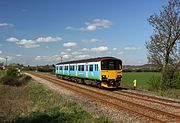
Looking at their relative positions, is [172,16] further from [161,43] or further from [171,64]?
[171,64]

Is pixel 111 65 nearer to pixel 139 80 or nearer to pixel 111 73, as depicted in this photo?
pixel 111 73

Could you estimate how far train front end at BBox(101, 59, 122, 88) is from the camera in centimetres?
2509

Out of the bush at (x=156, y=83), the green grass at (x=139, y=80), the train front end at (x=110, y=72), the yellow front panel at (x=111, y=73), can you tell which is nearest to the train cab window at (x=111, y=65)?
the train front end at (x=110, y=72)

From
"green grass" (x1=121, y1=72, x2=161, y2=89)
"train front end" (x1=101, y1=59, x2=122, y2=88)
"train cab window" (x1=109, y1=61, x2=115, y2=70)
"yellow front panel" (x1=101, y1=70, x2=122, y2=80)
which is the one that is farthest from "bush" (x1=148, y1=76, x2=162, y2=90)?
"train cab window" (x1=109, y1=61, x2=115, y2=70)

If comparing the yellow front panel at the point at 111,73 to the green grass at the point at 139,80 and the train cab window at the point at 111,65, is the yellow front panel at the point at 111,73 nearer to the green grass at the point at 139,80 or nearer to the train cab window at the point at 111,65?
Answer: the train cab window at the point at 111,65

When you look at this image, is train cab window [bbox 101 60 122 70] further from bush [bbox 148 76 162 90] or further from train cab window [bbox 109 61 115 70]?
bush [bbox 148 76 162 90]

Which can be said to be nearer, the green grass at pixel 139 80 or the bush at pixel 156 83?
the bush at pixel 156 83

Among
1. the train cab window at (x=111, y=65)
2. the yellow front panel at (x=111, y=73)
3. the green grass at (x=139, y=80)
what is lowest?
the green grass at (x=139, y=80)

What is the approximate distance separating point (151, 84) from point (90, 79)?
5847 millimetres

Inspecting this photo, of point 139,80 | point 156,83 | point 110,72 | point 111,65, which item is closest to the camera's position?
point 110,72

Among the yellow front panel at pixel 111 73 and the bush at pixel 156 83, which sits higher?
the yellow front panel at pixel 111 73

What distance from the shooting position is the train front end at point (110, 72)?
82.3 ft

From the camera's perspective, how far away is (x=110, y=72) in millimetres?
25312

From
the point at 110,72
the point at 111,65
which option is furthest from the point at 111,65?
the point at 110,72
